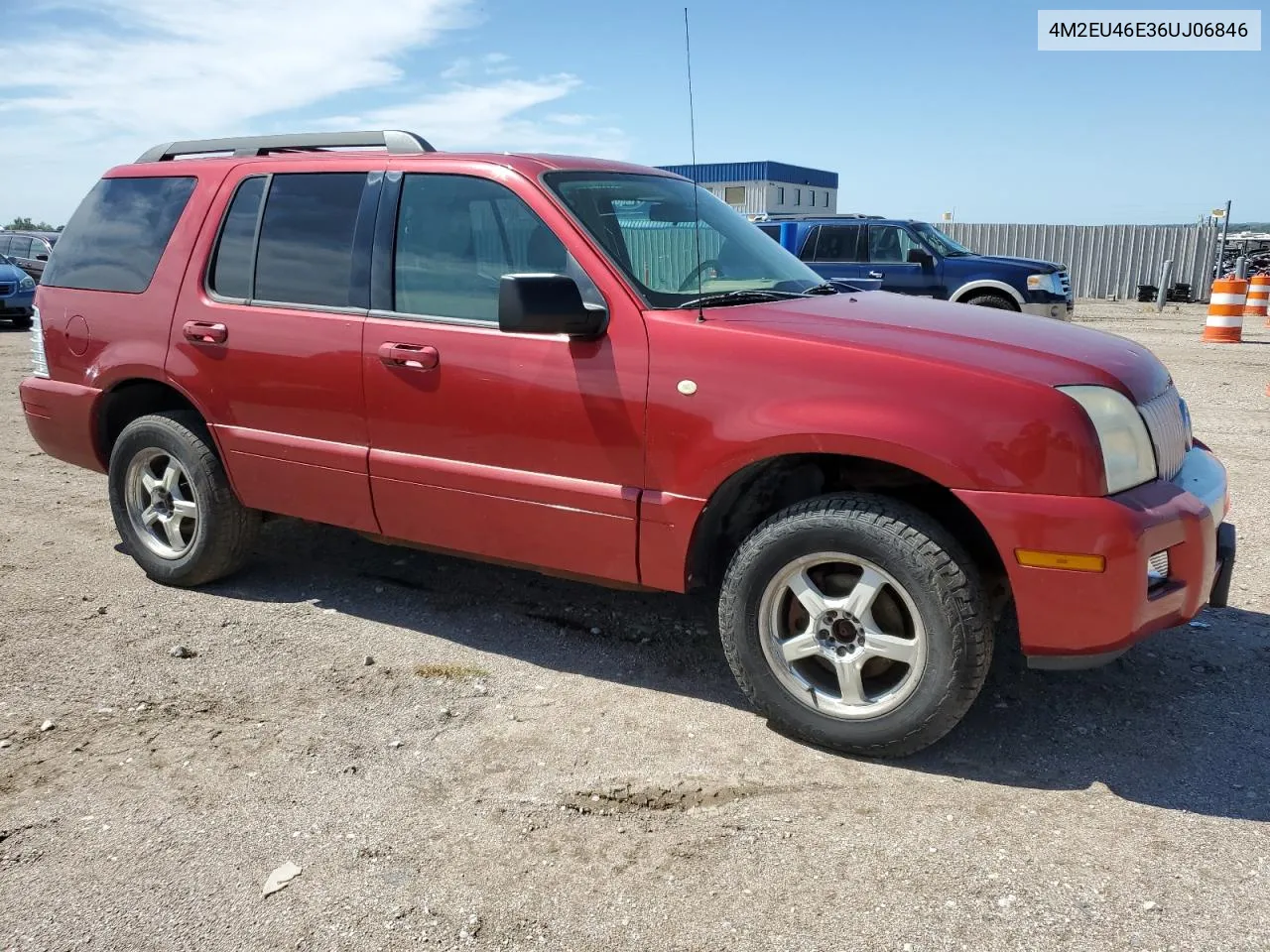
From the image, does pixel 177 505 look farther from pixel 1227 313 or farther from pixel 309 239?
pixel 1227 313

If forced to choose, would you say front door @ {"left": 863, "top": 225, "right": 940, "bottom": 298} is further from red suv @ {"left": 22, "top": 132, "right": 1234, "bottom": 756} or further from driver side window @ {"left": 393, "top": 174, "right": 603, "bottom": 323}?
driver side window @ {"left": 393, "top": 174, "right": 603, "bottom": 323}

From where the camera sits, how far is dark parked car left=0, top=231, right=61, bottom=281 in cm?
2177

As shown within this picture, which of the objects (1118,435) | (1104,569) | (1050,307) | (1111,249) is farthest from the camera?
(1111,249)

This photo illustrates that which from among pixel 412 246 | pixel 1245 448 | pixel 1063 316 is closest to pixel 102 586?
pixel 412 246

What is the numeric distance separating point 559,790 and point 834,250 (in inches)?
511

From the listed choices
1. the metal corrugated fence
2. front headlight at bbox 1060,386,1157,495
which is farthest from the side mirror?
the metal corrugated fence

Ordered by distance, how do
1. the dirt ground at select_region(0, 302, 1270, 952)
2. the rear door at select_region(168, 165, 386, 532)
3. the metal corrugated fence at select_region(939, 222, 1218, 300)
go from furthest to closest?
1. the metal corrugated fence at select_region(939, 222, 1218, 300)
2. the rear door at select_region(168, 165, 386, 532)
3. the dirt ground at select_region(0, 302, 1270, 952)

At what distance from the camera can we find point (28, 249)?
21922 millimetres

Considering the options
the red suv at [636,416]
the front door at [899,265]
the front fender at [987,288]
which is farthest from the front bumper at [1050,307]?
the red suv at [636,416]

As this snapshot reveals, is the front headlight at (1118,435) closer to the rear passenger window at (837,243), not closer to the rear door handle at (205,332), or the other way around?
the rear door handle at (205,332)

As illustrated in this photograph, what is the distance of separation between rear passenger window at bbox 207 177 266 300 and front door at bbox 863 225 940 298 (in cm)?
1091

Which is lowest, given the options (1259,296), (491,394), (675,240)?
(1259,296)

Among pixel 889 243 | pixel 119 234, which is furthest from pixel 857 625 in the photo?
pixel 889 243

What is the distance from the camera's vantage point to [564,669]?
410 cm
